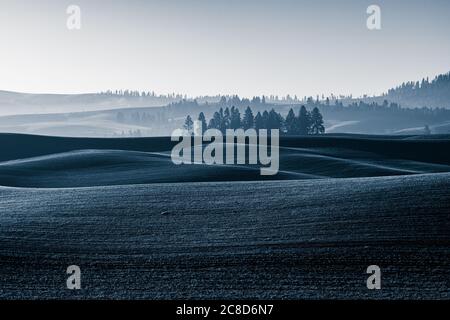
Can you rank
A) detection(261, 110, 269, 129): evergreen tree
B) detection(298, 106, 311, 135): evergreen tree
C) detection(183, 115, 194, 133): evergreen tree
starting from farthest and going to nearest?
detection(183, 115, 194, 133): evergreen tree
detection(261, 110, 269, 129): evergreen tree
detection(298, 106, 311, 135): evergreen tree

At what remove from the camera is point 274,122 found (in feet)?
382

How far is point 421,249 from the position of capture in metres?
13.2

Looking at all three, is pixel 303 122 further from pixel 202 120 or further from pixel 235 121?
pixel 202 120

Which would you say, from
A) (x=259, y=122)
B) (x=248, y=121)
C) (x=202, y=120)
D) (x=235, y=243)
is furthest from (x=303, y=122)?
(x=235, y=243)

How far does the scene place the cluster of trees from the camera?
4181 inches

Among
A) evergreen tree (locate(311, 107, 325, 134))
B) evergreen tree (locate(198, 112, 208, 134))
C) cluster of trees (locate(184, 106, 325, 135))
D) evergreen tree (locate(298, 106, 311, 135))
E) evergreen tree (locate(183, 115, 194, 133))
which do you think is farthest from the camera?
evergreen tree (locate(183, 115, 194, 133))

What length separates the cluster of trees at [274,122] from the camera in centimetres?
10619

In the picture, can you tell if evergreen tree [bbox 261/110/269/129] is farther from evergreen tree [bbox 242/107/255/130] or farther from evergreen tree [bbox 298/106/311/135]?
evergreen tree [bbox 298/106/311/135]

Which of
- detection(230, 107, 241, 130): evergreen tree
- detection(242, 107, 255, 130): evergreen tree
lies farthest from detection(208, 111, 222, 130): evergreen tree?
detection(242, 107, 255, 130): evergreen tree

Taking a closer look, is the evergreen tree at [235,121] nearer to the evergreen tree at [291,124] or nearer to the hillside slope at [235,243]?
the evergreen tree at [291,124]

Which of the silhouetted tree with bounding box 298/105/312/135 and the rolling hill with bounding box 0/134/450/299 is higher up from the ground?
the silhouetted tree with bounding box 298/105/312/135
